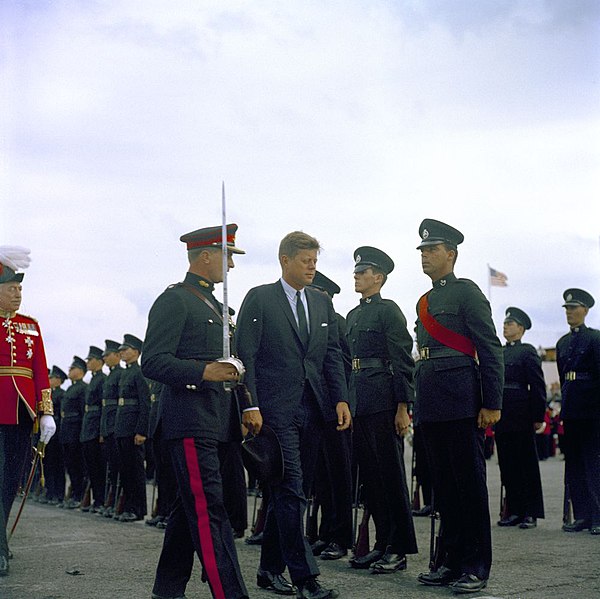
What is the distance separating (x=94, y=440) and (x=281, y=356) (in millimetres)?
8263

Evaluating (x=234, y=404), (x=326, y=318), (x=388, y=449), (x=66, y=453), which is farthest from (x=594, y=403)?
(x=66, y=453)

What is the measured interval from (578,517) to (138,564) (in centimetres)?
440

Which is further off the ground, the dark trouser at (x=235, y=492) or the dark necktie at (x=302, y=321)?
the dark necktie at (x=302, y=321)

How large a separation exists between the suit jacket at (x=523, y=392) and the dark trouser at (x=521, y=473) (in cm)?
13

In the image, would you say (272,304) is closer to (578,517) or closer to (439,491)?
(439,491)

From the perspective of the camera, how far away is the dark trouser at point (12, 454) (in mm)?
7207

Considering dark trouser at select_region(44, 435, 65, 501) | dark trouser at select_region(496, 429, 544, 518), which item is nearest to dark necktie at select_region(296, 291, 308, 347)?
dark trouser at select_region(496, 429, 544, 518)

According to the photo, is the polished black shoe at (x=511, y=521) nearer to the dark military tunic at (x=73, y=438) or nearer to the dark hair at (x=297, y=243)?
the dark hair at (x=297, y=243)

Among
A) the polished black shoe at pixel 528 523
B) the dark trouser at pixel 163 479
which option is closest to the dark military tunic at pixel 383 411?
the polished black shoe at pixel 528 523

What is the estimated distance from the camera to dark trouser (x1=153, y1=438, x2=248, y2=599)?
511 centimetres

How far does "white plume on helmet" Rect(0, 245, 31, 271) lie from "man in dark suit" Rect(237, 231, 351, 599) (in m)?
1.94

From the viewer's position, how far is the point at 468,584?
6.02 meters

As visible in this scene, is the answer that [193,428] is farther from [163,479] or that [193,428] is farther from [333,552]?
[163,479]

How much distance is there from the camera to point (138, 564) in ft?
24.5
